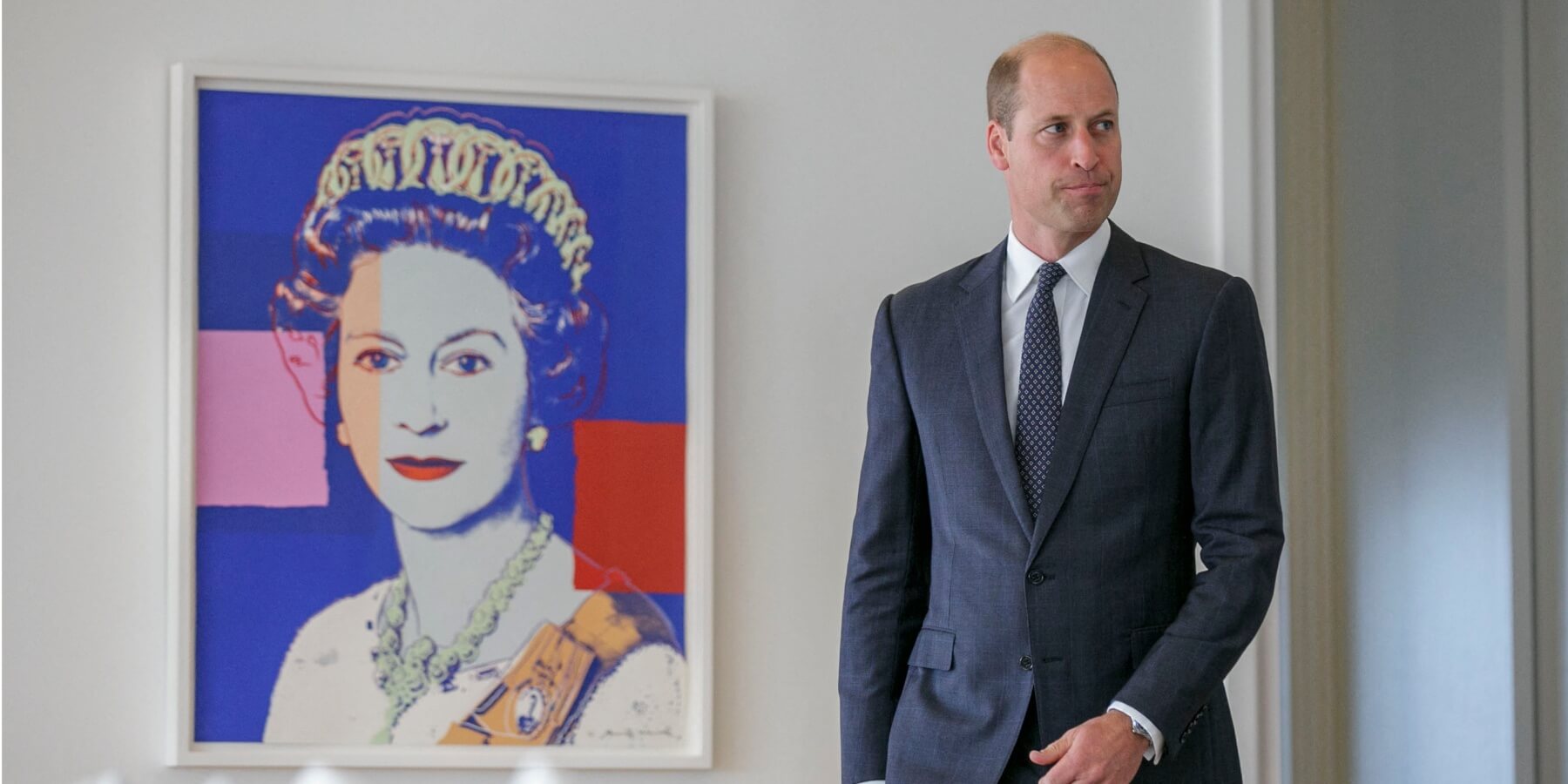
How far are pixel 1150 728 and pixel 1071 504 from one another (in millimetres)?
244

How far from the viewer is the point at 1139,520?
157 centimetres

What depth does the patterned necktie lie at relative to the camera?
1.60 meters

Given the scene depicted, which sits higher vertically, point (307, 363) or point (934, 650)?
point (307, 363)

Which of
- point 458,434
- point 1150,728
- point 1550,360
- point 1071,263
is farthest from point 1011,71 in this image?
point 458,434

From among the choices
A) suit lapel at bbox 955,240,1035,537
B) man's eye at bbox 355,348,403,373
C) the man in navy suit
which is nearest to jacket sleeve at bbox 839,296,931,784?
the man in navy suit

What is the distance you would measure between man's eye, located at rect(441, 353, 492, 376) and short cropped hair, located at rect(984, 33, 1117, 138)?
882 millimetres

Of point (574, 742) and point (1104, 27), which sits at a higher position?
point (1104, 27)

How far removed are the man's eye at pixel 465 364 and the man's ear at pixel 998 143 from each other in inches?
34.0

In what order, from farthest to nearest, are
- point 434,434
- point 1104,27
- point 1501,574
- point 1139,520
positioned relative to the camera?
1. point 1104,27
2. point 434,434
3. point 1501,574
4. point 1139,520

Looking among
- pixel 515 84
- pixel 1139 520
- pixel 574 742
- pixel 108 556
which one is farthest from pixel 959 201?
pixel 108 556

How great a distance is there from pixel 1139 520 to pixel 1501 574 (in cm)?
78

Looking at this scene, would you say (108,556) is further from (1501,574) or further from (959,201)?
(1501,574)

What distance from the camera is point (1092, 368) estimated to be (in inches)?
62.4

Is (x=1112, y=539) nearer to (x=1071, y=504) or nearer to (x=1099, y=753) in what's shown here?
(x=1071, y=504)
